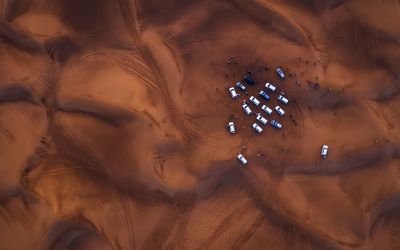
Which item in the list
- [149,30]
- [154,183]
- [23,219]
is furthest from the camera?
[149,30]

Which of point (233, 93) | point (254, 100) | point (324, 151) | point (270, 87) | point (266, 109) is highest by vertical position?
point (233, 93)

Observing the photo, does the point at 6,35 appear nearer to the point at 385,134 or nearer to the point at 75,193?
the point at 75,193

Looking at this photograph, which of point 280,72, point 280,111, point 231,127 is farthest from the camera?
point 280,72

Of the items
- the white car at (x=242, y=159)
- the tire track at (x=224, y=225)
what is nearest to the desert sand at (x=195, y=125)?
the tire track at (x=224, y=225)

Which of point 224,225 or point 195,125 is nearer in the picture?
point 224,225

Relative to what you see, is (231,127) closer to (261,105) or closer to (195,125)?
(195,125)

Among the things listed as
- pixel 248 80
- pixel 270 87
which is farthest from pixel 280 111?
pixel 248 80

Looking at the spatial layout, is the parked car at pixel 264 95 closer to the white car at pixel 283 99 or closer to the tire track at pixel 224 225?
the white car at pixel 283 99

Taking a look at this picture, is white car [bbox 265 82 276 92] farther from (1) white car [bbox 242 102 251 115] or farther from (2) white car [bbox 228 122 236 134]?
(2) white car [bbox 228 122 236 134]

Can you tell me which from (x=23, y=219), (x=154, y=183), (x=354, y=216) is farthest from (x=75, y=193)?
(x=354, y=216)

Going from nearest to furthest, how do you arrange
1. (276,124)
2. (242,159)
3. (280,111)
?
1. (242,159)
2. (276,124)
3. (280,111)
